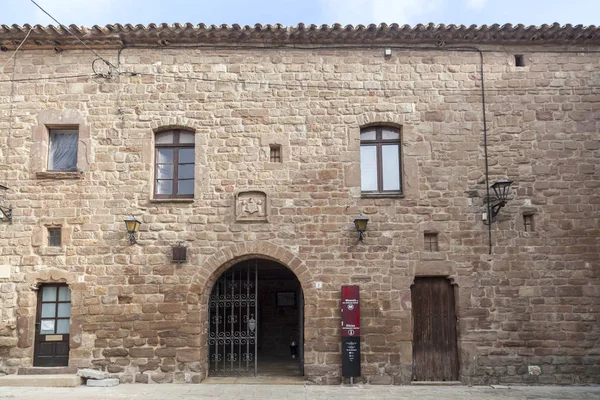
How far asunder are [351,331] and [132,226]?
408cm

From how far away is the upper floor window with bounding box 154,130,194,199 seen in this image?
8.95 meters

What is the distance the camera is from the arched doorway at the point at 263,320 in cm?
914

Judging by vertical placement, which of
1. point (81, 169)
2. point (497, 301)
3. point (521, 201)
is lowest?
point (497, 301)

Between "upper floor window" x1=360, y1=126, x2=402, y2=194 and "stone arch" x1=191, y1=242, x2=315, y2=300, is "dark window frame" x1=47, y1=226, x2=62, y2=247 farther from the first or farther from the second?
"upper floor window" x1=360, y1=126, x2=402, y2=194

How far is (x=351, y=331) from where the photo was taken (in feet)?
27.2

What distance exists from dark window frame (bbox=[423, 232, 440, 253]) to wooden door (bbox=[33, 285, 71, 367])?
6.26 metres

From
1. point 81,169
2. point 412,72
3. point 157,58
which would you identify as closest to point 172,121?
point 157,58

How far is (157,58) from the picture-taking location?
912cm

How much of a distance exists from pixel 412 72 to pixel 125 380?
728 cm

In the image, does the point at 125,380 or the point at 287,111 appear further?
the point at 287,111

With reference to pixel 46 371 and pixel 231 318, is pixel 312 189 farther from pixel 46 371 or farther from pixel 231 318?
pixel 46 371

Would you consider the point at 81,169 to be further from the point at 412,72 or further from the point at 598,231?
the point at 598,231

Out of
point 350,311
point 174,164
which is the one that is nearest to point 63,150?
point 174,164

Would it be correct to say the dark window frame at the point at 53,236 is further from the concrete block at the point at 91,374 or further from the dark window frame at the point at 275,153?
the dark window frame at the point at 275,153
